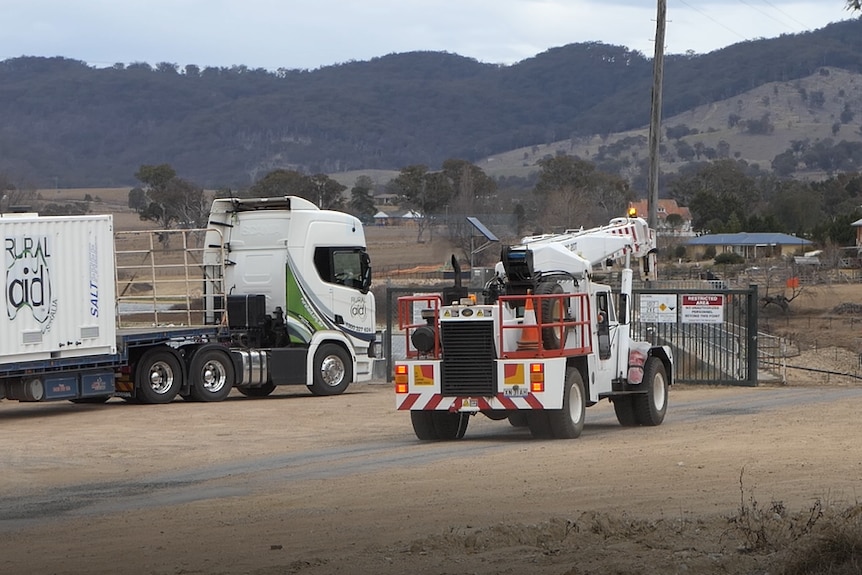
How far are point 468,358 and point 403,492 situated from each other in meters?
4.37

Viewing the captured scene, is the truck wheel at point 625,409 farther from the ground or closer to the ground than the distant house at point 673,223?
closer to the ground

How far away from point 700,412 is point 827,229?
275ft

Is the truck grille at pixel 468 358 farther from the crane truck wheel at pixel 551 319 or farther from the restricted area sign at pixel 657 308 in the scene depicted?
the restricted area sign at pixel 657 308

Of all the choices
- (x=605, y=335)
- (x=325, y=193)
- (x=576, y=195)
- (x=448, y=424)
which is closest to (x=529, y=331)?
(x=605, y=335)

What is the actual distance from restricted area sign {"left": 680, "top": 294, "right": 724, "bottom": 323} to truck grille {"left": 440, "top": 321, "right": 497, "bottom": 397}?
13.5 m

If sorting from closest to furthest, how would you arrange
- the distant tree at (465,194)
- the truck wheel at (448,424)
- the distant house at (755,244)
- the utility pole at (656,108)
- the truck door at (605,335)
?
the truck wheel at (448,424) → the truck door at (605,335) → the utility pole at (656,108) → the distant tree at (465,194) → the distant house at (755,244)

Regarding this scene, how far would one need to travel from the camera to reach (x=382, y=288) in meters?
58.4

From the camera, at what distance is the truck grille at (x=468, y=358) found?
17672mm

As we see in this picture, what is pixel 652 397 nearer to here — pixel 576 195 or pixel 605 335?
pixel 605 335

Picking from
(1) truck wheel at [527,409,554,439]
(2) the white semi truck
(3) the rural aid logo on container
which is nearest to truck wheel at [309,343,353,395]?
(2) the white semi truck

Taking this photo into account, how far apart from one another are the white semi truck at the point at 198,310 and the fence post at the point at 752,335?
850 centimetres

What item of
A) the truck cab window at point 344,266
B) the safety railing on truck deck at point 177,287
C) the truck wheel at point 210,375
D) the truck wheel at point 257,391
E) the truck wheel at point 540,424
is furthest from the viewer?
the truck wheel at point 257,391

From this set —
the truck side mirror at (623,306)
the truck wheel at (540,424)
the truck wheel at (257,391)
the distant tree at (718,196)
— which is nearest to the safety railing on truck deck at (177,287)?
the truck wheel at (257,391)

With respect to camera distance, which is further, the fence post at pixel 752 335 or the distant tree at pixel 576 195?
the distant tree at pixel 576 195
